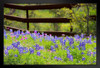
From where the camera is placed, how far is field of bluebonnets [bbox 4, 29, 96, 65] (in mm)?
2350

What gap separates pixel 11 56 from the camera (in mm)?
2363

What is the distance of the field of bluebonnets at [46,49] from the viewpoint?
235 centimetres

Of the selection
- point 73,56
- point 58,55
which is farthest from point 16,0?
point 73,56

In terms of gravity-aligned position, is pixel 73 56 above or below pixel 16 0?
below

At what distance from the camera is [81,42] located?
106 inches

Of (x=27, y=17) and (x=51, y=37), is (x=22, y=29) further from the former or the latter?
(x=51, y=37)

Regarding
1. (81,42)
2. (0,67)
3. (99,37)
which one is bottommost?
(0,67)

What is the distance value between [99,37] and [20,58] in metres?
1.12

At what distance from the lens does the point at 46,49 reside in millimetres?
2578

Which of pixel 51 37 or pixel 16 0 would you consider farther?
pixel 51 37

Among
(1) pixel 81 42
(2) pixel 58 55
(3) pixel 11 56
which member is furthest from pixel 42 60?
(1) pixel 81 42

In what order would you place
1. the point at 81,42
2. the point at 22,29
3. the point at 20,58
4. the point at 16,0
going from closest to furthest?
the point at 16,0 < the point at 20,58 < the point at 22,29 < the point at 81,42

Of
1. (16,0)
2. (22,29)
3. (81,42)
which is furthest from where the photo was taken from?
(81,42)

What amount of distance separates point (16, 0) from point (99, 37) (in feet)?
3.74
